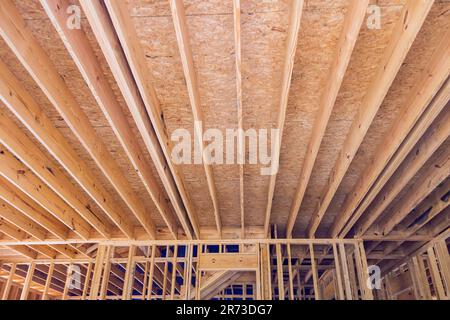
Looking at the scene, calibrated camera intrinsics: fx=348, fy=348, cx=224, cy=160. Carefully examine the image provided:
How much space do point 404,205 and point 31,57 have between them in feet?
17.0

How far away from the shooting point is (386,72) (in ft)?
8.87

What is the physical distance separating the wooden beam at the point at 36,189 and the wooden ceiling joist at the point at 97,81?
58.4 inches

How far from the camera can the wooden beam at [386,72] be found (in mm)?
2250

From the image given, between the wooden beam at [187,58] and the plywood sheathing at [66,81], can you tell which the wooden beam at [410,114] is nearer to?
the wooden beam at [187,58]

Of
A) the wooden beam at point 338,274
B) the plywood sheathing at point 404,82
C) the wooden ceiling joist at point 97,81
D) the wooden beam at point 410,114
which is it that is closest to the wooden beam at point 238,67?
the wooden ceiling joist at point 97,81

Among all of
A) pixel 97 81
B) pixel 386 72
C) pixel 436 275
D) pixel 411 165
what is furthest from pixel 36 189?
pixel 436 275

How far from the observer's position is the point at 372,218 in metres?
5.58

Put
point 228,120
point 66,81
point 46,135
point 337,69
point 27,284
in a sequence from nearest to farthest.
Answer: point 337,69 → point 66,81 → point 46,135 → point 228,120 → point 27,284

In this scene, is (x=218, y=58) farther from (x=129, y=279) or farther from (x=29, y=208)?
(x=129, y=279)

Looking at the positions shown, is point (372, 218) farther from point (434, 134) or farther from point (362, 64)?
point (362, 64)

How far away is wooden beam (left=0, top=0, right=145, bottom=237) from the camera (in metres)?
2.36

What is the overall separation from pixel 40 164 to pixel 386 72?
12.4ft

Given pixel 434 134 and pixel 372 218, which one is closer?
pixel 434 134

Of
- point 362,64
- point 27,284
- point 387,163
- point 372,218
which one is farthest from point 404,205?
point 27,284
